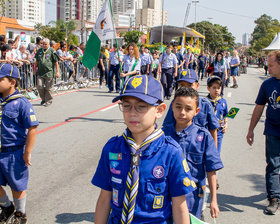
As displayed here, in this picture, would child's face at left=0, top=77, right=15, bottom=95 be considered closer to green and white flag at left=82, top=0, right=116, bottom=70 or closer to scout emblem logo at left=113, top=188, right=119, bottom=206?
scout emblem logo at left=113, top=188, right=119, bottom=206

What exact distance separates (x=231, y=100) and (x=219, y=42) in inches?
Answer: 3653

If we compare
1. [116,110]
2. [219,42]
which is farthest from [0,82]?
[219,42]

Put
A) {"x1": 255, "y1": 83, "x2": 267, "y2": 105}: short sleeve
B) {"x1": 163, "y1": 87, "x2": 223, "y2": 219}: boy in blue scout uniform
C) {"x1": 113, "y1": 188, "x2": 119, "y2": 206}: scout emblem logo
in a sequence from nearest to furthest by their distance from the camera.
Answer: {"x1": 113, "y1": 188, "x2": 119, "y2": 206}: scout emblem logo < {"x1": 163, "y1": 87, "x2": 223, "y2": 219}: boy in blue scout uniform < {"x1": 255, "y1": 83, "x2": 267, "y2": 105}: short sleeve

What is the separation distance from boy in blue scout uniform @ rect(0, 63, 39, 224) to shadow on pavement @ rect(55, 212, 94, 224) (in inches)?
26.2

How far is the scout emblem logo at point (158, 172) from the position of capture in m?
2.09

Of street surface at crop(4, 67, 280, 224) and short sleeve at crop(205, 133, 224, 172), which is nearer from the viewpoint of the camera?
short sleeve at crop(205, 133, 224, 172)

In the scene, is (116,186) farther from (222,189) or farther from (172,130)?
(222,189)

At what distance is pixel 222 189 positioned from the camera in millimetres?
5297

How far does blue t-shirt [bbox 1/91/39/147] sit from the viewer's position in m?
3.61

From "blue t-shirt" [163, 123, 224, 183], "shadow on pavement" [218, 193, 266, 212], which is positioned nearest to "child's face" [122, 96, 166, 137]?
"blue t-shirt" [163, 123, 224, 183]

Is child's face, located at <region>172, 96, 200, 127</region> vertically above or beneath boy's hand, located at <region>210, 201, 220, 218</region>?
above

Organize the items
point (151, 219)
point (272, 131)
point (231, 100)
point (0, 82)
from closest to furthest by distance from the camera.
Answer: point (151, 219)
point (0, 82)
point (272, 131)
point (231, 100)

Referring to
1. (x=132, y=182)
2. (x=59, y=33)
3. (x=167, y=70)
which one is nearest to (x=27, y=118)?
(x=132, y=182)

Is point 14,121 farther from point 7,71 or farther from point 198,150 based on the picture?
point 198,150
